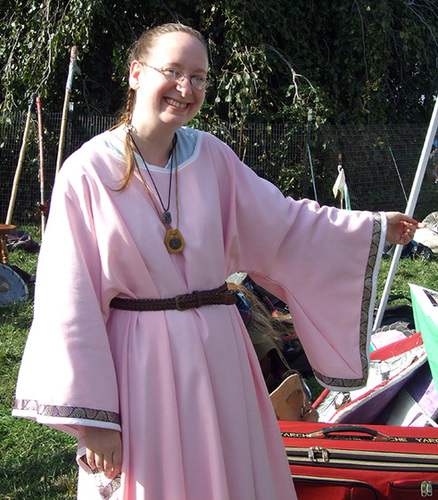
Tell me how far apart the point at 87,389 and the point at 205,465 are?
349mm

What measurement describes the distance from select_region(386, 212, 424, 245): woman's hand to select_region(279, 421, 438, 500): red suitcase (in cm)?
72

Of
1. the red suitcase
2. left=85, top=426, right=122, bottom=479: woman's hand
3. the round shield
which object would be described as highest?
left=85, top=426, right=122, bottom=479: woman's hand

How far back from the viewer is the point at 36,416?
1.36m

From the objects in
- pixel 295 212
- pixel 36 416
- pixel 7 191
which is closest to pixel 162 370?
pixel 36 416

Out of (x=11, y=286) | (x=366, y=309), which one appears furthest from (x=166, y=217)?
(x=11, y=286)

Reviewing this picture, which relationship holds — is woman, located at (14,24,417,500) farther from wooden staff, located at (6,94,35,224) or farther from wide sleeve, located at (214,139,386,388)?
wooden staff, located at (6,94,35,224)

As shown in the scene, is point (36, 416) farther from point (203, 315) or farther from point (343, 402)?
point (343, 402)

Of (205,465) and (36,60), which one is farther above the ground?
(36,60)

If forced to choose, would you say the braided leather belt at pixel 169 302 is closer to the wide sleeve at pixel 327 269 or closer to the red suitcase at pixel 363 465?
the wide sleeve at pixel 327 269

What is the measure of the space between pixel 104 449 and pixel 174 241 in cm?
50

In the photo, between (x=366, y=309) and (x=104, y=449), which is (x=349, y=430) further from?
(x=104, y=449)

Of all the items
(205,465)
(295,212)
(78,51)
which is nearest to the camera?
(205,465)

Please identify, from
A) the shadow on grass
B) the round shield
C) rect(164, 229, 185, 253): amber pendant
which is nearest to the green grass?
the shadow on grass

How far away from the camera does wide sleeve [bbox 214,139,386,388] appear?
1.78 m
